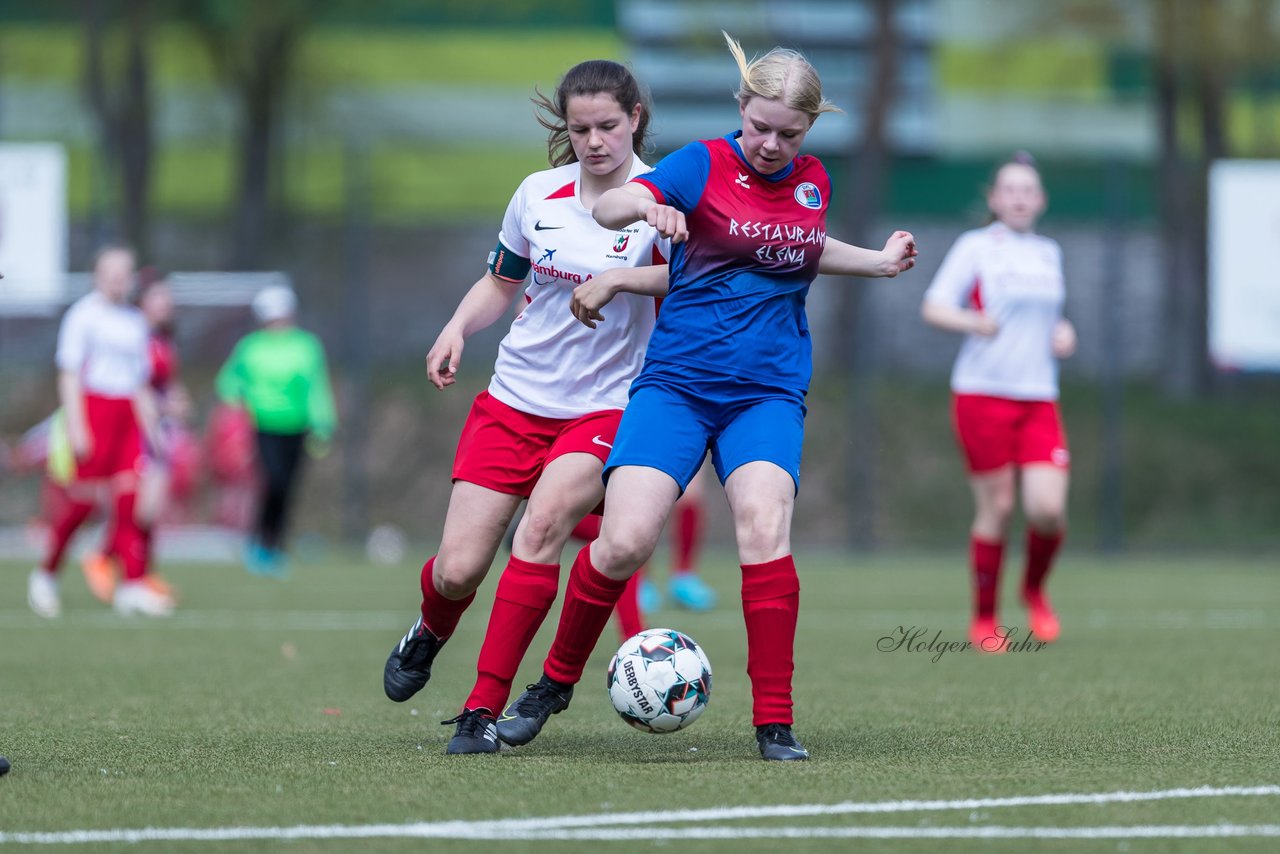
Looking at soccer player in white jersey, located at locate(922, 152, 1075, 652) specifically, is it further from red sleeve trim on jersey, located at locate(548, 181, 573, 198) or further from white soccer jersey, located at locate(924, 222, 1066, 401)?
red sleeve trim on jersey, located at locate(548, 181, 573, 198)

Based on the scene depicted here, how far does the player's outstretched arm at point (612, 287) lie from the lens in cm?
482

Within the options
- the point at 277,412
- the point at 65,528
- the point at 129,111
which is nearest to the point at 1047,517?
the point at 65,528

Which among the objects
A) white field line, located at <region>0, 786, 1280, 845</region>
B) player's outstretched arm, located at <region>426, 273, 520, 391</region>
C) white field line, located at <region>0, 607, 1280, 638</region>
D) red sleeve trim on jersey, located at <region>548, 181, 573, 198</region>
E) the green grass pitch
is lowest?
white field line, located at <region>0, 607, 1280, 638</region>

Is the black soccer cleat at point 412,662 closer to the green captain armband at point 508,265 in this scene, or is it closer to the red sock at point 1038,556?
the green captain armband at point 508,265

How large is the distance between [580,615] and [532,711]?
0.30 m

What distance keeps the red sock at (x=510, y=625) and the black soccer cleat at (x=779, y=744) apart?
0.69 meters

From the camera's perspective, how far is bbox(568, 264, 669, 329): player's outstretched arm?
4820 millimetres

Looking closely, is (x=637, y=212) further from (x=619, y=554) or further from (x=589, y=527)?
(x=589, y=527)

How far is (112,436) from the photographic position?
10.6m

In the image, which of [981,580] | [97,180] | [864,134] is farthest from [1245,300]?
[97,180]

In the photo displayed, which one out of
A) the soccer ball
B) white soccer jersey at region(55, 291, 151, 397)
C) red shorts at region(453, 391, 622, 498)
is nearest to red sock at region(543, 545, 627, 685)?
the soccer ball

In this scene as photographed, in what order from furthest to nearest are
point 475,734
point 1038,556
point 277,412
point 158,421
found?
point 277,412 → point 158,421 → point 1038,556 → point 475,734

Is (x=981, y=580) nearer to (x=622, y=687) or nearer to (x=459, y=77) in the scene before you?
(x=622, y=687)

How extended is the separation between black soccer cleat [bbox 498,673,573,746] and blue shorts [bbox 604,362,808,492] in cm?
63
